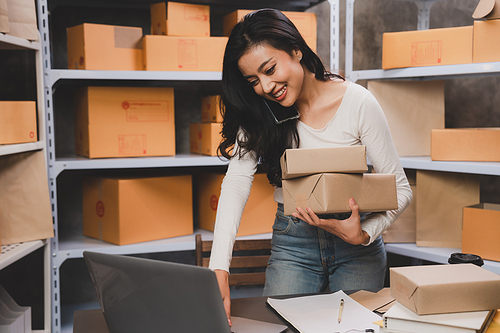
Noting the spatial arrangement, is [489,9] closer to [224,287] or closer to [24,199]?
[224,287]

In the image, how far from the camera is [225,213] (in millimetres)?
1157

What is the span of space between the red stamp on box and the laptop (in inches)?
61.0

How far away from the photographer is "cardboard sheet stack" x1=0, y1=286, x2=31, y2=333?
5.14ft

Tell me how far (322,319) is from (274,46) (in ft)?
2.27

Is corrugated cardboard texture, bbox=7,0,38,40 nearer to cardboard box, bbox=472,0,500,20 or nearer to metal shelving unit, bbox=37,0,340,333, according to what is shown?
metal shelving unit, bbox=37,0,340,333

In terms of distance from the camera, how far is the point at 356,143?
1271 mm

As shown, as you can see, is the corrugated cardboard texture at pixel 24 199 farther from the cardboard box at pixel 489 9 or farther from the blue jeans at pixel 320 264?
the cardboard box at pixel 489 9

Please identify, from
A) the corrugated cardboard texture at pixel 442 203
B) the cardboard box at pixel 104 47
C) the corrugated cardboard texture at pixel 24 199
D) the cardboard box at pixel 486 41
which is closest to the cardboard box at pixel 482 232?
the corrugated cardboard texture at pixel 442 203

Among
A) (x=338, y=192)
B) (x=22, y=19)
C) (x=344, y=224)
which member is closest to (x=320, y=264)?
(x=344, y=224)

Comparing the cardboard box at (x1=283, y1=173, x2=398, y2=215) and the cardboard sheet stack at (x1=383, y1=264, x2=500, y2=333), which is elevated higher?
the cardboard box at (x1=283, y1=173, x2=398, y2=215)

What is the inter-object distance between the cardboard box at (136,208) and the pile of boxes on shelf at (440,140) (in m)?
0.97

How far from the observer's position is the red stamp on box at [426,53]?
1807 mm

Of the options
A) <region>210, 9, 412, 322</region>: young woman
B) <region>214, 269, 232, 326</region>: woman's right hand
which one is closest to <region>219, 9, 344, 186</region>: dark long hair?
<region>210, 9, 412, 322</region>: young woman

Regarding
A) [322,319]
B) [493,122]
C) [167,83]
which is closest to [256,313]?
[322,319]
